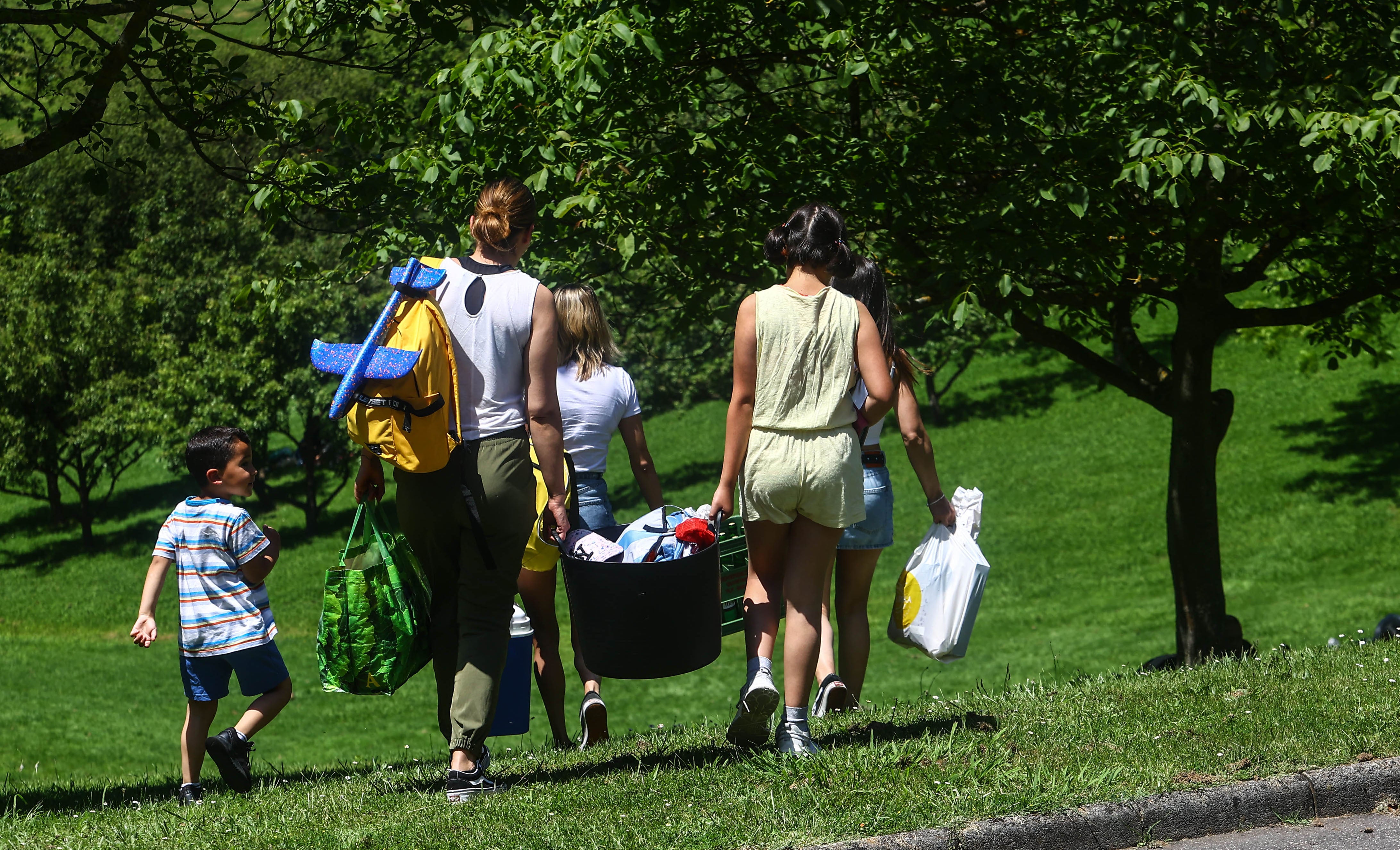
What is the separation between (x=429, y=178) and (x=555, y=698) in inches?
116

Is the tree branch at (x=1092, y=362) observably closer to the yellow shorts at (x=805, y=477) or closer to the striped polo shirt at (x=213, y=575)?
the yellow shorts at (x=805, y=477)

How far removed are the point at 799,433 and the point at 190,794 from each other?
279 centimetres

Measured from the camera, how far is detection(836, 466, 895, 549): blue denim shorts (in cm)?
564

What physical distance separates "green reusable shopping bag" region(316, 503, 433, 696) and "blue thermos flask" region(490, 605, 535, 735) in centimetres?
96

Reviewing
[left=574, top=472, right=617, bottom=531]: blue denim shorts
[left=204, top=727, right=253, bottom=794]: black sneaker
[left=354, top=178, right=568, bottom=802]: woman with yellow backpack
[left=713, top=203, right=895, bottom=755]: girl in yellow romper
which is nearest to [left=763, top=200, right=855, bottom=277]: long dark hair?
[left=713, top=203, right=895, bottom=755]: girl in yellow romper

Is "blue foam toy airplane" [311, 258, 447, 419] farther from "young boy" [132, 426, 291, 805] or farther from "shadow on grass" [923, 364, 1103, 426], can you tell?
"shadow on grass" [923, 364, 1103, 426]

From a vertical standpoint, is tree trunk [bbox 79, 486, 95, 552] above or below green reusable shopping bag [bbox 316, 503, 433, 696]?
below

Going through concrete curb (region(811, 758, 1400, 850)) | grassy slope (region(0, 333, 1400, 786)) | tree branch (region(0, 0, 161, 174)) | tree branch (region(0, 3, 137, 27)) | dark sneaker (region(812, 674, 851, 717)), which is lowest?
grassy slope (region(0, 333, 1400, 786))

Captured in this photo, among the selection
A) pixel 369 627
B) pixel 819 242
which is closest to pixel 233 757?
pixel 369 627

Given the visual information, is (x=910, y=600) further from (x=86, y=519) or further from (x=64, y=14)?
(x=86, y=519)

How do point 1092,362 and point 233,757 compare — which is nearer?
point 233,757

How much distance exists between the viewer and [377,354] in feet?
13.3

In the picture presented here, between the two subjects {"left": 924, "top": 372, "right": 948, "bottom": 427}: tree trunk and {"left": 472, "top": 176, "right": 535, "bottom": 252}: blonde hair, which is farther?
{"left": 924, "top": 372, "right": 948, "bottom": 427}: tree trunk

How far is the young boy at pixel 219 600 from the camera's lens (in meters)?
4.90
